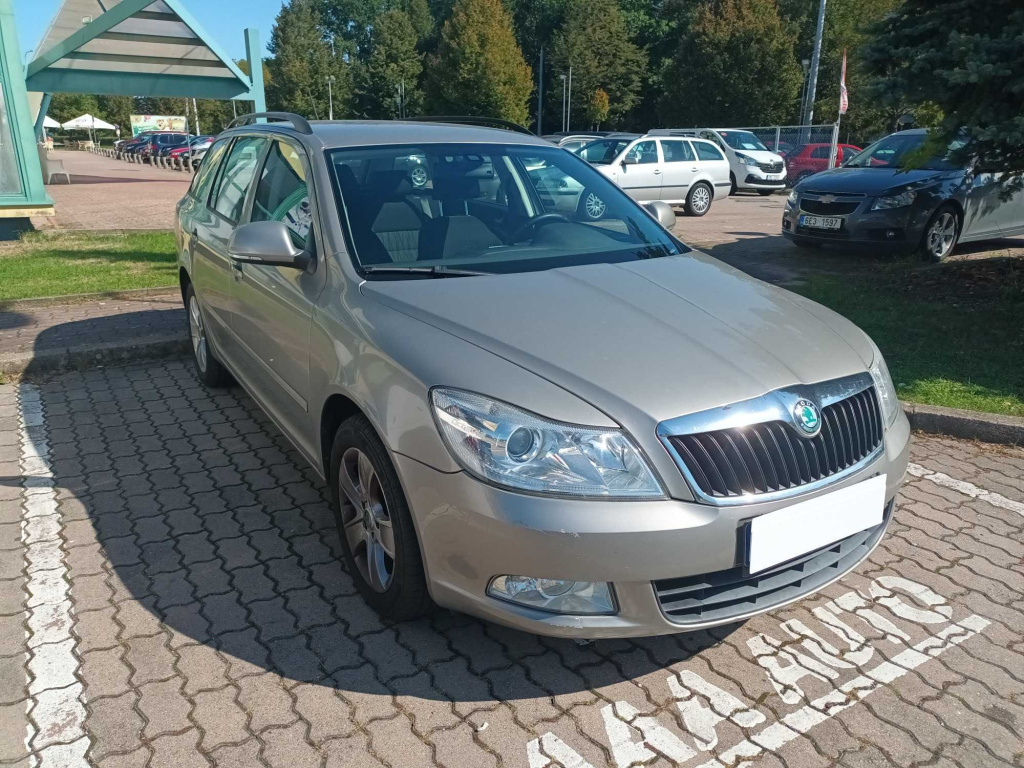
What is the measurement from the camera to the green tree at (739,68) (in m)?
44.7

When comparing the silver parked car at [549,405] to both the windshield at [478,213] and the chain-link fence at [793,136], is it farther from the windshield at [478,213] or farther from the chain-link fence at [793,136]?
the chain-link fence at [793,136]

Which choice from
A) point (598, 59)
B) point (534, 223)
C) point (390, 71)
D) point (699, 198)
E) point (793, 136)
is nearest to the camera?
point (534, 223)

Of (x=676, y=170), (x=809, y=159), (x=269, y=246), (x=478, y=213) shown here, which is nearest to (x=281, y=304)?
(x=269, y=246)

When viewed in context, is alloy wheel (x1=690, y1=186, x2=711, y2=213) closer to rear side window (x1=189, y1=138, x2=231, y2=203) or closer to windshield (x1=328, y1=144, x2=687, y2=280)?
rear side window (x1=189, y1=138, x2=231, y2=203)

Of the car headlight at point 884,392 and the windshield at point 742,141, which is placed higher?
the windshield at point 742,141

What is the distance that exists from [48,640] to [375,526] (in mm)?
1217

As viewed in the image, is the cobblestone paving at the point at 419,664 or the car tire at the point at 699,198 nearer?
the cobblestone paving at the point at 419,664

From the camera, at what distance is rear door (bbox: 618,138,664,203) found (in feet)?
54.7

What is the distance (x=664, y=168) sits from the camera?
1700 centimetres

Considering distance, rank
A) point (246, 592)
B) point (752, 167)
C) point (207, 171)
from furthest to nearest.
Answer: point (752, 167), point (207, 171), point (246, 592)

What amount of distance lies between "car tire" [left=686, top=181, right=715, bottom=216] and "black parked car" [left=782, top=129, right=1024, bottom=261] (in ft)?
23.0

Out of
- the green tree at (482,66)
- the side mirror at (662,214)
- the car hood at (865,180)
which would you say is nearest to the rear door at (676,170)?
the car hood at (865,180)

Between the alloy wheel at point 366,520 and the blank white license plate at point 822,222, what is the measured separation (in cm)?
833

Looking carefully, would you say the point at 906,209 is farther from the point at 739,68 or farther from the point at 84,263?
the point at 739,68
